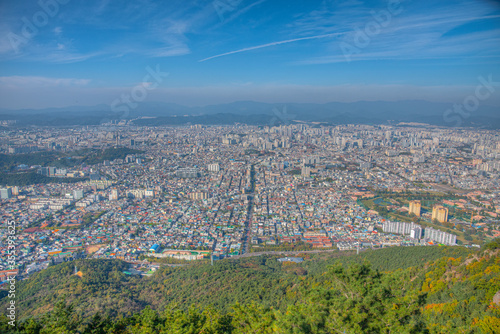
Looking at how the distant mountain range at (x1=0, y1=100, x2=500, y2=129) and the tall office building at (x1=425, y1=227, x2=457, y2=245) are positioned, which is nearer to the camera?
the tall office building at (x1=425, y1=227, x2=457, y2=245)

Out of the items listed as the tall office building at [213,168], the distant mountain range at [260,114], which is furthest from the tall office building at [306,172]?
the distant mountain range at [260,114]

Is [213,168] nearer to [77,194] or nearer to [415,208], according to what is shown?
[77,194]

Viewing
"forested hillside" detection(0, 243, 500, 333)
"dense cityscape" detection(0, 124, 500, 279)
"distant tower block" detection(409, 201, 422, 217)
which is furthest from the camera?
"distant tower block" detection(409, 201, 422, 217)

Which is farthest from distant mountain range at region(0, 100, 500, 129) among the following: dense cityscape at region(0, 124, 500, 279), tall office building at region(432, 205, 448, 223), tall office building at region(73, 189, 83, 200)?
tall office building at region(432, 205, 448, 223)

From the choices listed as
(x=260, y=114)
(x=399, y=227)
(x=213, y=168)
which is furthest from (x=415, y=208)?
(x=260, y=114)

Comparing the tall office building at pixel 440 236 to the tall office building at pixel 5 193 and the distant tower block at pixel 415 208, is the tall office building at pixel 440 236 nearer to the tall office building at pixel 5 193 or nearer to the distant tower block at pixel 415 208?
the distant tower block at pixel 415 208

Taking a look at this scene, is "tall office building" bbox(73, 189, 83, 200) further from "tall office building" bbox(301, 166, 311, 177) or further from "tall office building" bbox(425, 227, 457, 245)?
"tall office building" bbox(425, 227, 457, 245)

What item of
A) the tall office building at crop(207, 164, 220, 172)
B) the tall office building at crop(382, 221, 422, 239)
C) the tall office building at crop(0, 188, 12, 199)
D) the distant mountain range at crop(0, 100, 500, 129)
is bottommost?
the tall office building at crop(382, 221, 422, 239)

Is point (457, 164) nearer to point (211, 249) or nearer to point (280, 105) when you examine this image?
point (211, 249)
